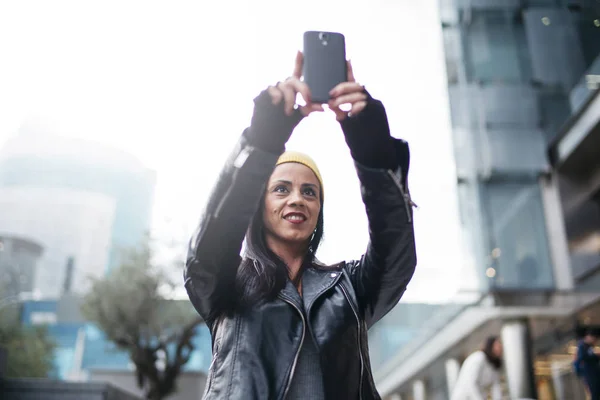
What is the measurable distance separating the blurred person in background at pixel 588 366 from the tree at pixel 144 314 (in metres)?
11.0

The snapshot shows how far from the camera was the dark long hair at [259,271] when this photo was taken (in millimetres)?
1269

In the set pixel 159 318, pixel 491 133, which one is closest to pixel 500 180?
pixel 491 133

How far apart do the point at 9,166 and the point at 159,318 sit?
31918 mm

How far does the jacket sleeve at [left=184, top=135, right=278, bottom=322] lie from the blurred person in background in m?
7.48

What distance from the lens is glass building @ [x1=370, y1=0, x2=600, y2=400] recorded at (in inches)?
465

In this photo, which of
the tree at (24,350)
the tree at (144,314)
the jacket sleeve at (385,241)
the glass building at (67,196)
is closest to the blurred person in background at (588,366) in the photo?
the jacket sleeve at (385,241)

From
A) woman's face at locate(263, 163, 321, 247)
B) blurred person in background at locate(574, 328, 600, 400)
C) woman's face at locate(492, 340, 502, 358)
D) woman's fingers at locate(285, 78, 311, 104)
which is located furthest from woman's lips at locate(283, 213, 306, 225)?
blurred person in background at locate(574, 328, 600, 400)

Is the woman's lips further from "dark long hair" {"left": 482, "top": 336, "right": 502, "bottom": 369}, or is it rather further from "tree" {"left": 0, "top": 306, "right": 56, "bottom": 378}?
"tree" {"left": 0, "top": 306, "right": 56, "bottom": 378}

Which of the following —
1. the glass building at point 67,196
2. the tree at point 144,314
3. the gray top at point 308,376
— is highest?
the glass building at point 67,196

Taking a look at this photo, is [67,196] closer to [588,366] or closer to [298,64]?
[588,366]

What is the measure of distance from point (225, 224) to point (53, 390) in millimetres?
10178

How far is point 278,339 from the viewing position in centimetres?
120

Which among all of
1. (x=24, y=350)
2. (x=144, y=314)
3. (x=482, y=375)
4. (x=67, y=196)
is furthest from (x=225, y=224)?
(x=67, y=196)

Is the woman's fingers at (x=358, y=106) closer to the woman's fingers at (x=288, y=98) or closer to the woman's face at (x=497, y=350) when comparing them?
the woman's fingers at (x=288, y=98)
